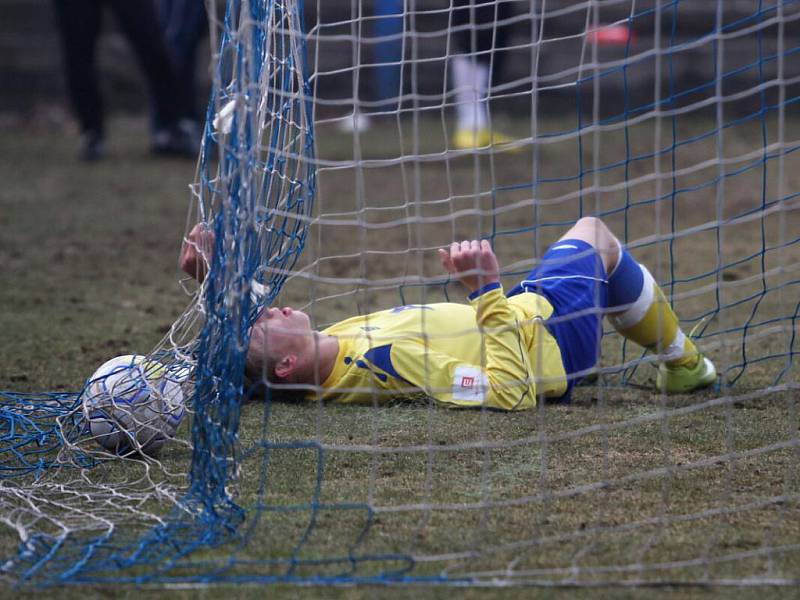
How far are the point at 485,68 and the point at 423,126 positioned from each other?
1.26 metres

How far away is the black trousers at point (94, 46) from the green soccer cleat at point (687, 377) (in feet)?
17.6

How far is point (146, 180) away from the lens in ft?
26.2

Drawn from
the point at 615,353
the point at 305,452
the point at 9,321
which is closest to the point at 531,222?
the point at 615,353

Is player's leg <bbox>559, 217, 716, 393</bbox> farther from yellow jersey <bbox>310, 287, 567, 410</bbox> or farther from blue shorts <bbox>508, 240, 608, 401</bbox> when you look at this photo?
yellow jersey <bbox>310, 287, 567, 410</bbox>

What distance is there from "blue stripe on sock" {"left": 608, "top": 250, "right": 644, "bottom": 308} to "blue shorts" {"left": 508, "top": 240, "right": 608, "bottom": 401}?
0.12ft

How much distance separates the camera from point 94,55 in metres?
8.05

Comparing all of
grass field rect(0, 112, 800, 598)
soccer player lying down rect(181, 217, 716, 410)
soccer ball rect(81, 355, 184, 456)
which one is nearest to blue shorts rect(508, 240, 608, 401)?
soccer player lying down rect(181, 217, 716, 410)

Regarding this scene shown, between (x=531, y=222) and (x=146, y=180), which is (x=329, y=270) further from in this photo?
(x=146, y=180)

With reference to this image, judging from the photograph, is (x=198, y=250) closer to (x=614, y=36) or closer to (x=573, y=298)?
(x=573, y=298)

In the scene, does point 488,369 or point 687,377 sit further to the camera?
point 687,377

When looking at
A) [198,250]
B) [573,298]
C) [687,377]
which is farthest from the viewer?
[687,377]

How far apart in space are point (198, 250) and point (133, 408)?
466mm

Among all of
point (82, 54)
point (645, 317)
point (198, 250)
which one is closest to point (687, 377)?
point (645, 317)

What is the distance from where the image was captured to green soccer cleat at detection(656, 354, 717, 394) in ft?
11.6
